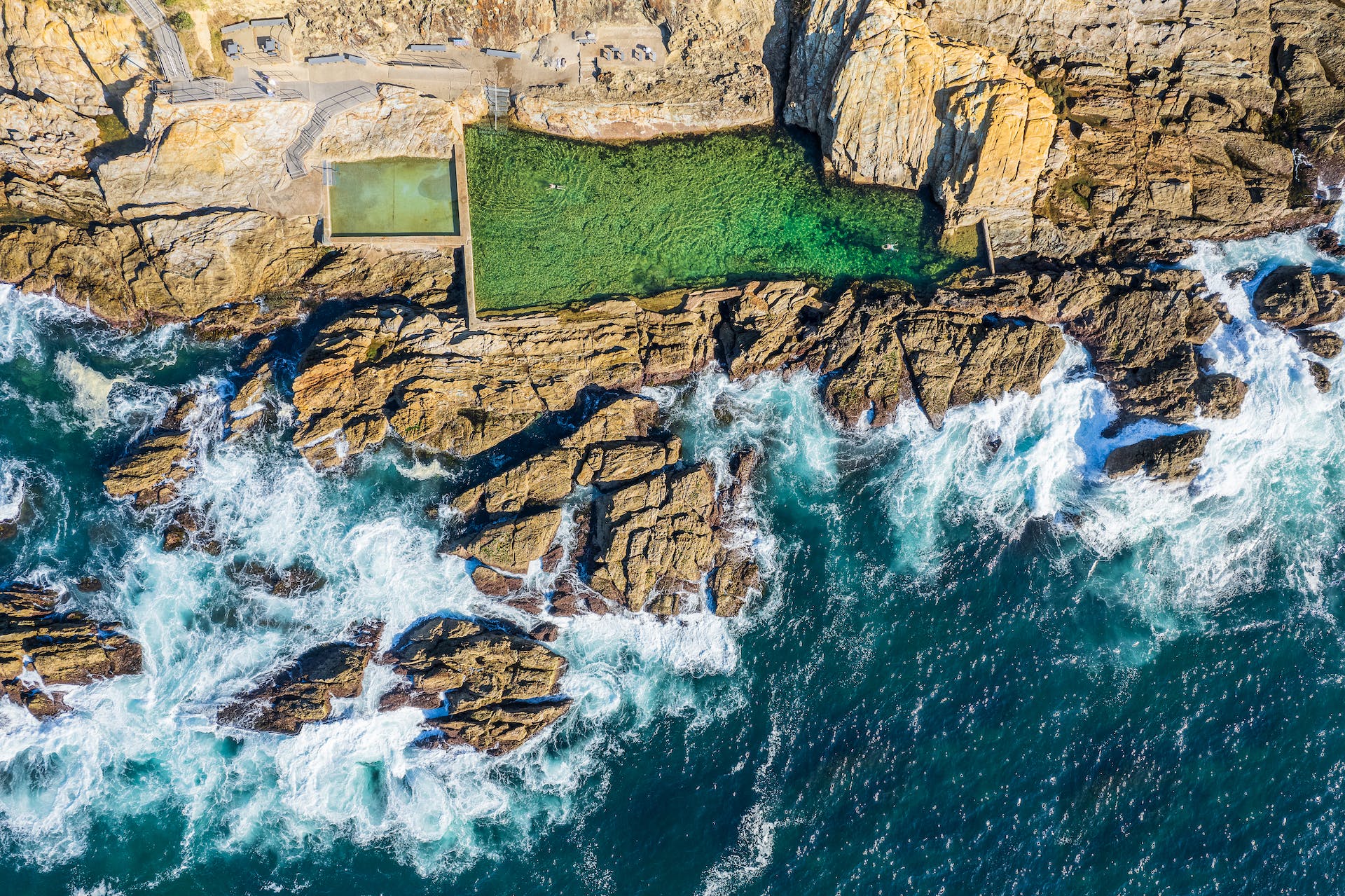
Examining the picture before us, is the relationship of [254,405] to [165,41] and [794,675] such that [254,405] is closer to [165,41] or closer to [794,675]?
[165,41]

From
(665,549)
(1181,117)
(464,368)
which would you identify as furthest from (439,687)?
(1181,117)

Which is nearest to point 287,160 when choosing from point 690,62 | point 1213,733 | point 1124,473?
point 690,62

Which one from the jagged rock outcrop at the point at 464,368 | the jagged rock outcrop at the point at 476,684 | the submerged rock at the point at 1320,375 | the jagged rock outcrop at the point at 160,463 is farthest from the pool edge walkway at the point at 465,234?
the submerged rock at the point at 1320,375

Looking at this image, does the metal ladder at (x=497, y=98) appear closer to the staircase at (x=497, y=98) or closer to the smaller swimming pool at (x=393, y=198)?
the staircase at (x=497, y=98)

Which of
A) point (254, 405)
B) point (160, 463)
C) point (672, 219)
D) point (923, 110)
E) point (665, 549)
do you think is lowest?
point (665, 549)

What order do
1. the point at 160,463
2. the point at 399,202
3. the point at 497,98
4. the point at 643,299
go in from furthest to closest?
the point at 497,98 → the point at 643,299 → the point at 399,202 → the point at 160,463

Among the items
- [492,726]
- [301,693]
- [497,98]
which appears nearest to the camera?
[301,693]

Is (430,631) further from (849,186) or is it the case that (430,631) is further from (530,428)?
(849,186)
